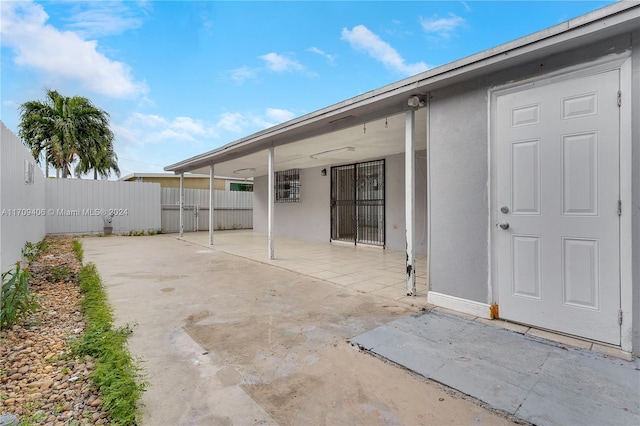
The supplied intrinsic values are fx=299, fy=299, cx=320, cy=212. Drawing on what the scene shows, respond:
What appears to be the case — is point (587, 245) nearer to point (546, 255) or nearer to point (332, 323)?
point (546, 255)

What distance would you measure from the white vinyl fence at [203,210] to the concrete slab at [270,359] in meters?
9.72

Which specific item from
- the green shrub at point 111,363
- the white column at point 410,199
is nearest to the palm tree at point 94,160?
the green shrub at point 111,363

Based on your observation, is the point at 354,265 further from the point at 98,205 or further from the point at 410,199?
the point at 98,205

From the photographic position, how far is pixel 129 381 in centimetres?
187

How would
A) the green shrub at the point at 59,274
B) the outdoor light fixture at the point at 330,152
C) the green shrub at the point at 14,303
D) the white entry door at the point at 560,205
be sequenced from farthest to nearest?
the outdoor light fixture at the point at 330,152, the green shrub at the point at 59,274, the green shrub at the point at 14,303, the white entry door at the point at 560,205

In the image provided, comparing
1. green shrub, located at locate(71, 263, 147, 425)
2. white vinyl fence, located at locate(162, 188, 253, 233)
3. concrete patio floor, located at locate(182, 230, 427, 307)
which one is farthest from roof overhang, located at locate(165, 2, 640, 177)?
white vinyl fence, located at locate(162, 188, 253, 233)

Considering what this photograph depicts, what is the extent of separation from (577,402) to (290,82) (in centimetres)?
1098

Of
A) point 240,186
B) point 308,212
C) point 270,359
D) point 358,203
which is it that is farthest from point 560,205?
point 240,186

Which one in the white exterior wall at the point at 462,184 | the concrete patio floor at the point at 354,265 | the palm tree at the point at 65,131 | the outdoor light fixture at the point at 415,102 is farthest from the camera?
the palm tree at the point at 65,131

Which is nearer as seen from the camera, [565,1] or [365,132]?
[565,1]

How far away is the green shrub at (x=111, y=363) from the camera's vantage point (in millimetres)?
1650

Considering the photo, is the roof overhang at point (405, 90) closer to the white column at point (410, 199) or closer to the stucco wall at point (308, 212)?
the white column at point (410, 199)

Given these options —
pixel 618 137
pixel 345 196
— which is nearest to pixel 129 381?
pixel 618 137

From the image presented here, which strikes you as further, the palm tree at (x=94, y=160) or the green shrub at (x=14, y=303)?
the palm tree at (x=94, y=160)
